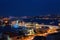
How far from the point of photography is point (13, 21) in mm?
4305

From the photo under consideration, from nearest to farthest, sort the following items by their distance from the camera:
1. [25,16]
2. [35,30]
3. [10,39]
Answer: [10,39] < [35,30] < [25,16]

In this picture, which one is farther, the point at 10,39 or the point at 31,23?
the point at 31,23

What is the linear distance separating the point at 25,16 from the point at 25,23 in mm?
236

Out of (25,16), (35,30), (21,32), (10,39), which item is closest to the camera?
(10,39)

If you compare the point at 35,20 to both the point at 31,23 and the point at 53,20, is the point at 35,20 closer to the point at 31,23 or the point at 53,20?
the point at 31,23

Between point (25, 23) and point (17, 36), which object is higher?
point (25, 23)

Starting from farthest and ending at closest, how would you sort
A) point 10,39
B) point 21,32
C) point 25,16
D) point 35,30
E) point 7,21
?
point 25,16 → point 7,21 → point 35,30 → point 21,32 → point 10,39

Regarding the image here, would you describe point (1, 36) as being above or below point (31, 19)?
below

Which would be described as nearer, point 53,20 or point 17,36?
point 17,36

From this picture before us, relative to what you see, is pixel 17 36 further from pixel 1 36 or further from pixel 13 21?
pixel 13 21

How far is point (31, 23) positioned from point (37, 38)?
1.67 metres

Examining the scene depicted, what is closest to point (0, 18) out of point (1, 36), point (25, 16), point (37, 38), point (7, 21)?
point (7, 21)

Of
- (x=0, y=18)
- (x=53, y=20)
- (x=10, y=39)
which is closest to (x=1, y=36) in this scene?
(x=10, y=39)

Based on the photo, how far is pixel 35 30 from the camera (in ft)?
12.9
